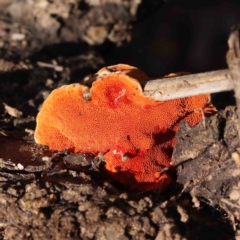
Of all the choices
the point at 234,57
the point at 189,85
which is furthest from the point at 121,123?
the point at 234,57

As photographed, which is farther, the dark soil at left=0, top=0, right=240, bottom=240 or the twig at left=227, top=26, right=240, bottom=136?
the dark soil at left=0, top=0, right=240, bottom=240

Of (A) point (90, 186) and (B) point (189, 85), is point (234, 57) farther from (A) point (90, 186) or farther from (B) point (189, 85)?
(A) point (90, 186)

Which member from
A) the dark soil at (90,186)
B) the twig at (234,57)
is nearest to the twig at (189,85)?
the twig at (234,57)

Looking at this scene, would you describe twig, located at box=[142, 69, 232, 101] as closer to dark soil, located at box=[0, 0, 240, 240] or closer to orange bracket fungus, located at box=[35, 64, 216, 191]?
orange bracket fungus, located at box=[35, 64, 216, 191]

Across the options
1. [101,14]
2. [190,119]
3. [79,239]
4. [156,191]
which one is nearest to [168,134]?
[190,119]

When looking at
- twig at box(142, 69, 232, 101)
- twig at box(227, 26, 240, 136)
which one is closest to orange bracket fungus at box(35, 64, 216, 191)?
twig at box(142, 69, 232, 101)
